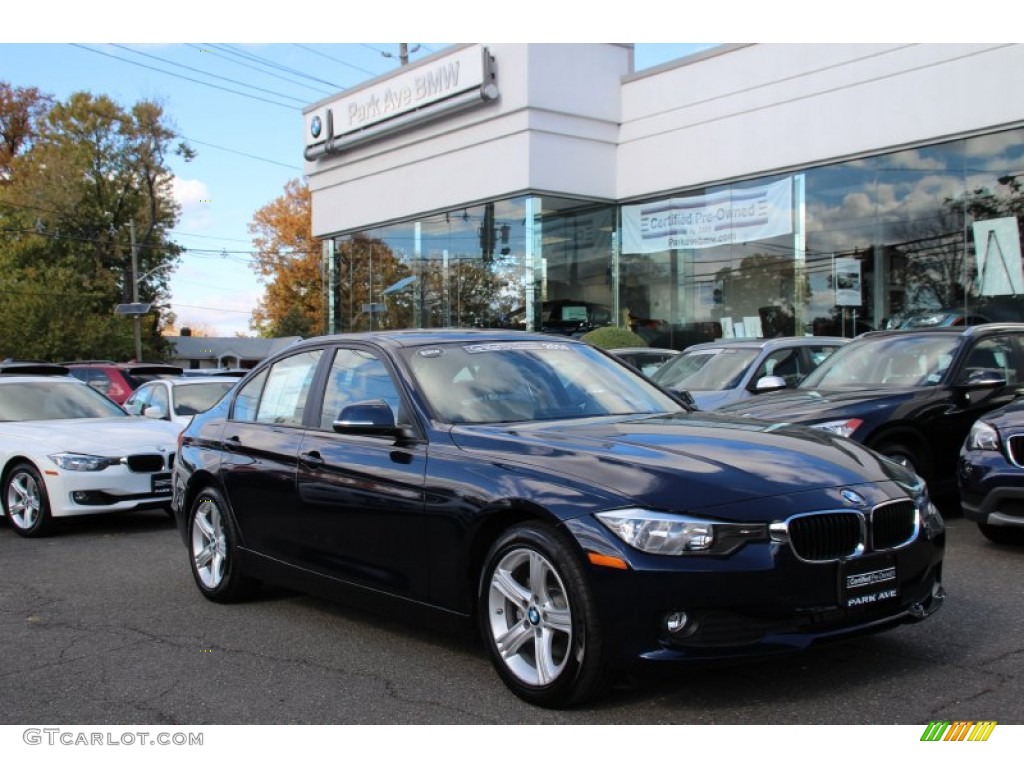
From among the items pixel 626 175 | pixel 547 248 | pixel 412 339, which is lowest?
pixel 412 339

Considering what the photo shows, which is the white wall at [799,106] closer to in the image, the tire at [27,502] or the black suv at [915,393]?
the black suv at [915,393]

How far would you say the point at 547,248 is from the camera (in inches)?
959

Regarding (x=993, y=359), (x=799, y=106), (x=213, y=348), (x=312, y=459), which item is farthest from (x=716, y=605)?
(x=213, y=348)

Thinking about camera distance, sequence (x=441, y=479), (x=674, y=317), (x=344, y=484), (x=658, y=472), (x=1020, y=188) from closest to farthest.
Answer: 1. (x=658, y=472)
2. (x=441, y=479)
3. (x=344, y=484)
4. (x=1020, y=188)
5. (x=674, y=317)

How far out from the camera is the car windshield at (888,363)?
8.95 m

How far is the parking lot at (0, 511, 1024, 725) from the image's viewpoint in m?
4.04

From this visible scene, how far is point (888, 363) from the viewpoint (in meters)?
9.25

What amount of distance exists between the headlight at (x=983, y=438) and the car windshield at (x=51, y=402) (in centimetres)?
829

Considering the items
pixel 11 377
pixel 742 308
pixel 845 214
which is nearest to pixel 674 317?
pixel 742 308

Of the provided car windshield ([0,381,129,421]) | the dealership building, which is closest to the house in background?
the dealership building

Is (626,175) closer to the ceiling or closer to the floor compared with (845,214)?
closer to the ceiling

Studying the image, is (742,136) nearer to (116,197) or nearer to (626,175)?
(626,175)

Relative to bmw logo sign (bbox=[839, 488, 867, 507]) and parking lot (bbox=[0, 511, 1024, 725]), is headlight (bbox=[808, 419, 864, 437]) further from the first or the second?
bmw logo sign (bbox=[839, 488, 867, 507])

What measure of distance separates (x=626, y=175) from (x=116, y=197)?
41.7 metres
